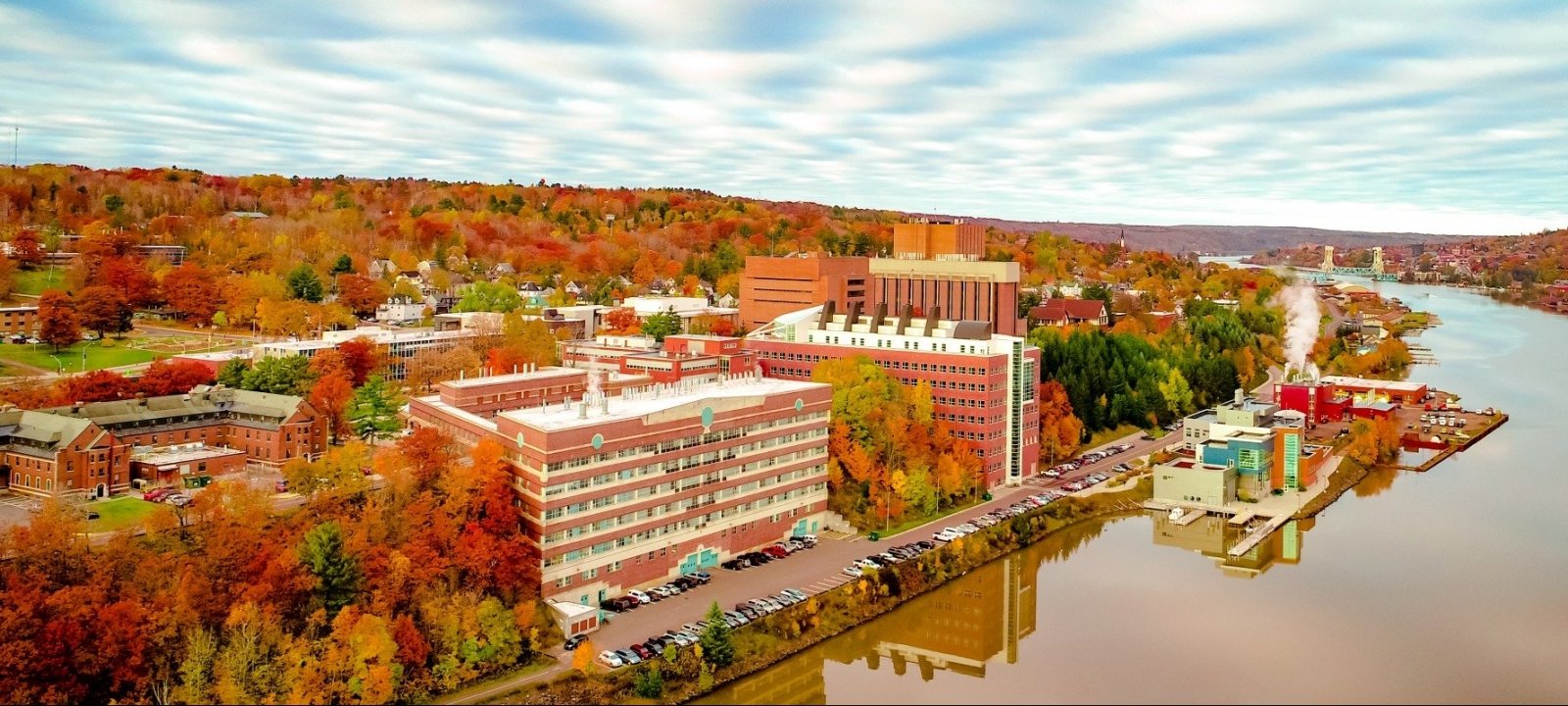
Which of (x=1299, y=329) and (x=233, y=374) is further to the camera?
(x=1299, y=329)

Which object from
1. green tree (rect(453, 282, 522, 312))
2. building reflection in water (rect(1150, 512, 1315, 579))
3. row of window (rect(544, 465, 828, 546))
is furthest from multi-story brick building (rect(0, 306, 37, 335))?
building reflection in water (rect(1150, 512, 1315, 579))

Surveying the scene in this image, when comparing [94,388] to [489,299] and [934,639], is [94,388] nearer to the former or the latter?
[934,639]

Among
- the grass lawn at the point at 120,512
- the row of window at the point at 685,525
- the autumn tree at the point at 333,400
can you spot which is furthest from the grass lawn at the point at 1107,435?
the grass lawn at the point at 120,512

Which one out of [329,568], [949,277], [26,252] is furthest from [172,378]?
[949,277]

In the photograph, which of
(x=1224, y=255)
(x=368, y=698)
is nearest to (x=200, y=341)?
(x=368, y=698)

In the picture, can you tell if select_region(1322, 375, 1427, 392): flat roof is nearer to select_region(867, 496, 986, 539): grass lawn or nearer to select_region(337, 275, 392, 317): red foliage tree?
select_region(867, 496, 986, 539): grass lawn

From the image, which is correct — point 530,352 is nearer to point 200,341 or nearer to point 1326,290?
point 200,341
